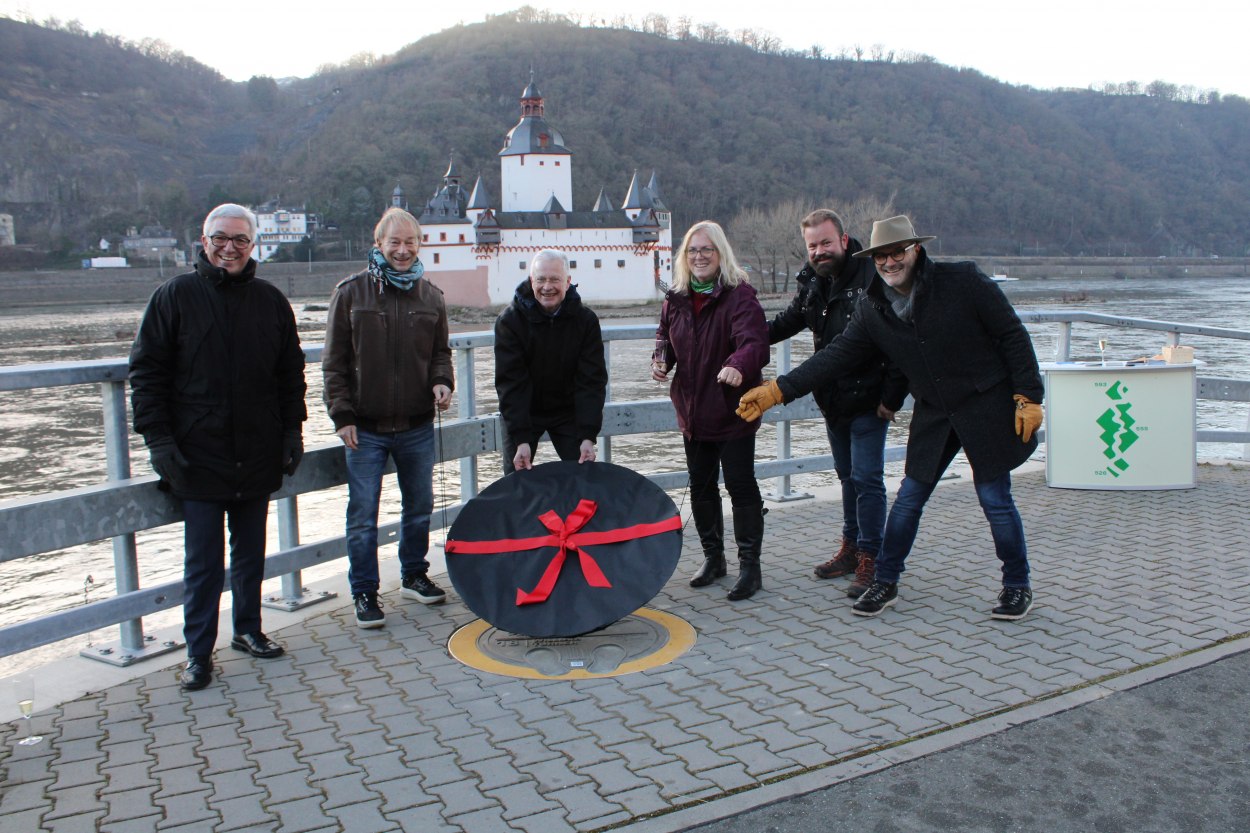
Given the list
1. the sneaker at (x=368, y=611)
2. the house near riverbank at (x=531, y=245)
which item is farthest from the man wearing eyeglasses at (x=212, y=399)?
the house near riverbank at (x=531, y=245)

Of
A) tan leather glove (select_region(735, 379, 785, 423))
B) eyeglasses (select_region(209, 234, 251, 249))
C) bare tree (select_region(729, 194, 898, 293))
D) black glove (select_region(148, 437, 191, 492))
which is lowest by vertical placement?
black glove (select_region(148, 437, 191, 492))

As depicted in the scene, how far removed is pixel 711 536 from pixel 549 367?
1.28 metres

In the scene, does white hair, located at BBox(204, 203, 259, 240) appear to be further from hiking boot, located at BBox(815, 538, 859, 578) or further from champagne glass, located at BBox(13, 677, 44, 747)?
hiking boot, located at BBox(815, 538, 859, 578)

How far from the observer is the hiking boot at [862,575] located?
5422 millimetres

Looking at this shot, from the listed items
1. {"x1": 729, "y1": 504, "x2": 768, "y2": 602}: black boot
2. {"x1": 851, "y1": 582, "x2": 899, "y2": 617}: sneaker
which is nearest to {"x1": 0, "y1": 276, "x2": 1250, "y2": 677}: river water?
{"x1": 729, "y1": 504, "x2": 768, "y2": 602}: black boot

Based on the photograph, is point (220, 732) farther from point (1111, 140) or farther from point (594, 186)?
point (1111, 140)

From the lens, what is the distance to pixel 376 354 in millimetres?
5066

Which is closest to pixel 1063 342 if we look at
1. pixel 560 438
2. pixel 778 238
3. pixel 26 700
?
pixel 560 438

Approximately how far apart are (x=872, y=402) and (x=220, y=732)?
134 inches

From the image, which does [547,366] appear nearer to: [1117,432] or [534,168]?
[1117,432]

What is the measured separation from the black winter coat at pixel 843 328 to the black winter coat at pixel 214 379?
8.41 feet

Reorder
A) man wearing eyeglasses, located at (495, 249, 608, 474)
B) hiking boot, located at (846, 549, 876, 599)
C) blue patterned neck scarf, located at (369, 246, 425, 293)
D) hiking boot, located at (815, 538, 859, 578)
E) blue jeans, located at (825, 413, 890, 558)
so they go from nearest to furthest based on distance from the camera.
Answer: blue patterned neck scarf, located at (369, 246, 425, 293)
man wearing eyeglasses, located at (495, 249, 608, 474)
hiking boot, located at (846, 549, 876, 599)
blue jeans, located at (825, 413, 890, 558)
hiking boot, located at (815, 538, 859, 578)

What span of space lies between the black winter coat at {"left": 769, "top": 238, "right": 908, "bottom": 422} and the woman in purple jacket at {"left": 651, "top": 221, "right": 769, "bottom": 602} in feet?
1.24

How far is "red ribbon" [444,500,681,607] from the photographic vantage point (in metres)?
4.77
